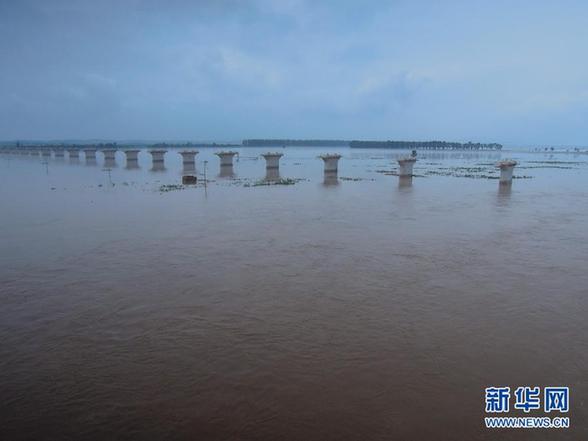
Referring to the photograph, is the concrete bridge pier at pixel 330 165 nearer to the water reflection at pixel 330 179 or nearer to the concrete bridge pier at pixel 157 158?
the water reflection at pixel 330 179

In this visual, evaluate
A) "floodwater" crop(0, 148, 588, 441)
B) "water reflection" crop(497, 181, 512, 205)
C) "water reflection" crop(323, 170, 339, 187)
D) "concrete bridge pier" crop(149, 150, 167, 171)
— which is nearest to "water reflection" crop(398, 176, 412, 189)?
"water reflection" crop(323, 170, 339, 187)

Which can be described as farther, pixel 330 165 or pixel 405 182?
pixel 330 165

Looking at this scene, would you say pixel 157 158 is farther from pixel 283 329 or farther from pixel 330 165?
pixel 283 329

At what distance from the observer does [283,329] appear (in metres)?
6.39

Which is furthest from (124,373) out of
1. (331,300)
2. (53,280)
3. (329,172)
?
(329,172)

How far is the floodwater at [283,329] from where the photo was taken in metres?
4.43

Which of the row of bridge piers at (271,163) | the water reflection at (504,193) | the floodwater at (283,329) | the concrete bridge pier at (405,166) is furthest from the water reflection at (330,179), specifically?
the floodwater at (283,329)

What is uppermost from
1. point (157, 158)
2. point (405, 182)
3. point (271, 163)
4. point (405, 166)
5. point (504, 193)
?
point (157, 158)

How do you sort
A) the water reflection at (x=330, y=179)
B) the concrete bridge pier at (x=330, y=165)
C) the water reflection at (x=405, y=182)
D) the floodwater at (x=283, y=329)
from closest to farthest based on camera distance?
the floodwater at (x=283, y=329) → the water reflection at (x=405, y=182) → the water reflection at (x=330, y=179) → the concrete bridge pier at (x=330, y=165)

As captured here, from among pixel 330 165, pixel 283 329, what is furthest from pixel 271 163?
pixel 283 329

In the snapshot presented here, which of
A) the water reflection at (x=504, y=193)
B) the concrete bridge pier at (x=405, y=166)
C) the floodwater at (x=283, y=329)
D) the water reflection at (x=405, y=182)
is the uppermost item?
the concrete bridge pier at (x=405, y=166)

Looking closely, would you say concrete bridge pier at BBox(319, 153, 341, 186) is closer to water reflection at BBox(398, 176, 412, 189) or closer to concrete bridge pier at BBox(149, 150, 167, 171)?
water reflection at BBox(398, 176, 412, 189)

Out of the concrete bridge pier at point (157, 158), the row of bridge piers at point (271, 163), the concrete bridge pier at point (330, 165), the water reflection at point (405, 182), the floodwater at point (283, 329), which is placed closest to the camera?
A: the floodwater at point (283, 329)

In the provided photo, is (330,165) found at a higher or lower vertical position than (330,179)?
higher
